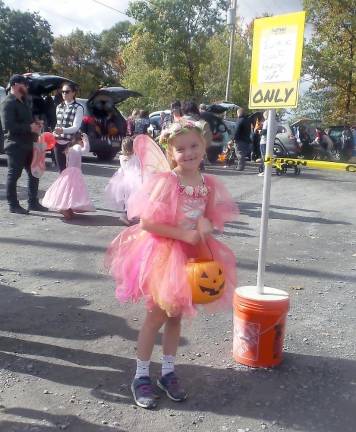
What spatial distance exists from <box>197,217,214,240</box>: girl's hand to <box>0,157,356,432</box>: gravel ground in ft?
3.33

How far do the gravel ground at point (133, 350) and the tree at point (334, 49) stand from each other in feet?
73.0

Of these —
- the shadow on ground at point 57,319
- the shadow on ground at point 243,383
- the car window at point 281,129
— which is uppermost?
the car window at point 281,129

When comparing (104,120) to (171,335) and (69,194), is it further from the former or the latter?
(171,335)

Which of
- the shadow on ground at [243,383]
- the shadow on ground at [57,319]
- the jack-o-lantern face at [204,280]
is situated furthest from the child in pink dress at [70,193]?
the jack-o-lantern face at [204,280]

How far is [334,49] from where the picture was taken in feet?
91.0

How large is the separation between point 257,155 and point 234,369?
16.9 m

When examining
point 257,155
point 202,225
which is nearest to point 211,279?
point 202,225

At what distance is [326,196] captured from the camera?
12273 millimetres

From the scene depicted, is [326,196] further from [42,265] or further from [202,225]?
[202,225]

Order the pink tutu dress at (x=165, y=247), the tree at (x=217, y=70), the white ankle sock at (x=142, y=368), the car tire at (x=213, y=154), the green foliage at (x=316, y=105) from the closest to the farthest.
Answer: the pink tutu dress at (x=165, y=247), the white ankle sock at (x=142, y=368), the car tire at (x=213, y=154), the green foliage at (x=316, y=105), the tree at (x=217, y=70)

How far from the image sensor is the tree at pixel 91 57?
188 feet

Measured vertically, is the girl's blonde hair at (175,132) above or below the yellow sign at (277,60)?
below

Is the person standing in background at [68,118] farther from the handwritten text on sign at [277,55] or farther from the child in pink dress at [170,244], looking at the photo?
the child in pink dress at [170,244]

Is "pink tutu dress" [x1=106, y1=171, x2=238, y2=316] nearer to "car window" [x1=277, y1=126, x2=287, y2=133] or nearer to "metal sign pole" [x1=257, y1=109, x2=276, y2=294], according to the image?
"metal sign pole" [x1=257, y1=109, x2=276, y2=294]
